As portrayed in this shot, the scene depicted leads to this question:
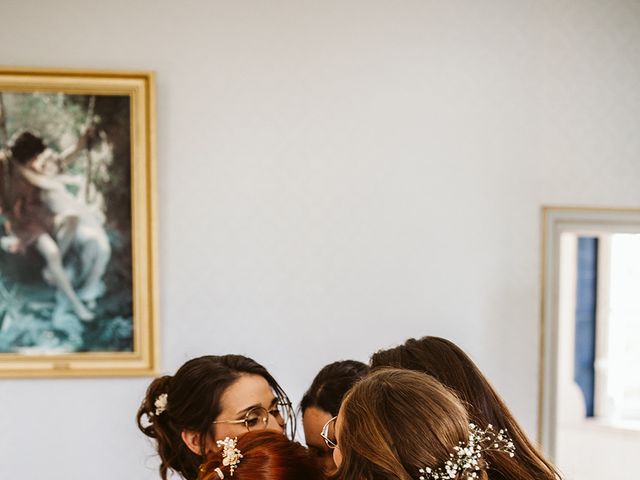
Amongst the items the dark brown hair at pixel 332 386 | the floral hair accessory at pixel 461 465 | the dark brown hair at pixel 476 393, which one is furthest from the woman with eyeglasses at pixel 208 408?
the floral hair accessory at pixel 461 465

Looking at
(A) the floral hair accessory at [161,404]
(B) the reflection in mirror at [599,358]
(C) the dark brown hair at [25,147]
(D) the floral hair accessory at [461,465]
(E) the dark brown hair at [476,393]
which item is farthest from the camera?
(B) the reflection in mirror at [599,358]

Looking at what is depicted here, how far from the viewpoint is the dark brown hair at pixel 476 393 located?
1413mm

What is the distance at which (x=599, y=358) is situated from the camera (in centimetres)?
489

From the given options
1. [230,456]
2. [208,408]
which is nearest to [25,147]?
[208,408]

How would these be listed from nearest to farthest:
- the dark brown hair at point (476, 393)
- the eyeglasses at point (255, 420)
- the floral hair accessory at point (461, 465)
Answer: the floral hair accessory at point (461, 465)
the dark brown hair at point (476, 393)
the eyeglasses at point (255, 420)

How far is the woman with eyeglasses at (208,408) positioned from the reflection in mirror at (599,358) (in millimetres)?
3247

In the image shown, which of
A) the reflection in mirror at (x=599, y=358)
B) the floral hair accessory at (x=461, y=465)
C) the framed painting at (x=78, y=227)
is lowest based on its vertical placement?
the reflection in mirror at (x=599, y=358)

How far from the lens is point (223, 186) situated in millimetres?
2799

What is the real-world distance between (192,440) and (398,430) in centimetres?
92

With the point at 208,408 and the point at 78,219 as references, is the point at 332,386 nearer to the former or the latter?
the point at 208,408

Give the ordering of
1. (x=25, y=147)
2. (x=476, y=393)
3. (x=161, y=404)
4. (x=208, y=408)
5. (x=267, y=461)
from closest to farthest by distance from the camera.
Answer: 1. (x=267, y=461)
2. (x=476, y=393)
3. (x=208, y=408)
4. (x=161, y=404)
5. (x=25, y=147)

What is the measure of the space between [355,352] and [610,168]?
5.02 ft

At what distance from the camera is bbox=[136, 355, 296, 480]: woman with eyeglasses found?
1.86m

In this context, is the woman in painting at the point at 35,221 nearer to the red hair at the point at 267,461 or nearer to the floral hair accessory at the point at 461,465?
the red hair at the point at 267,461
